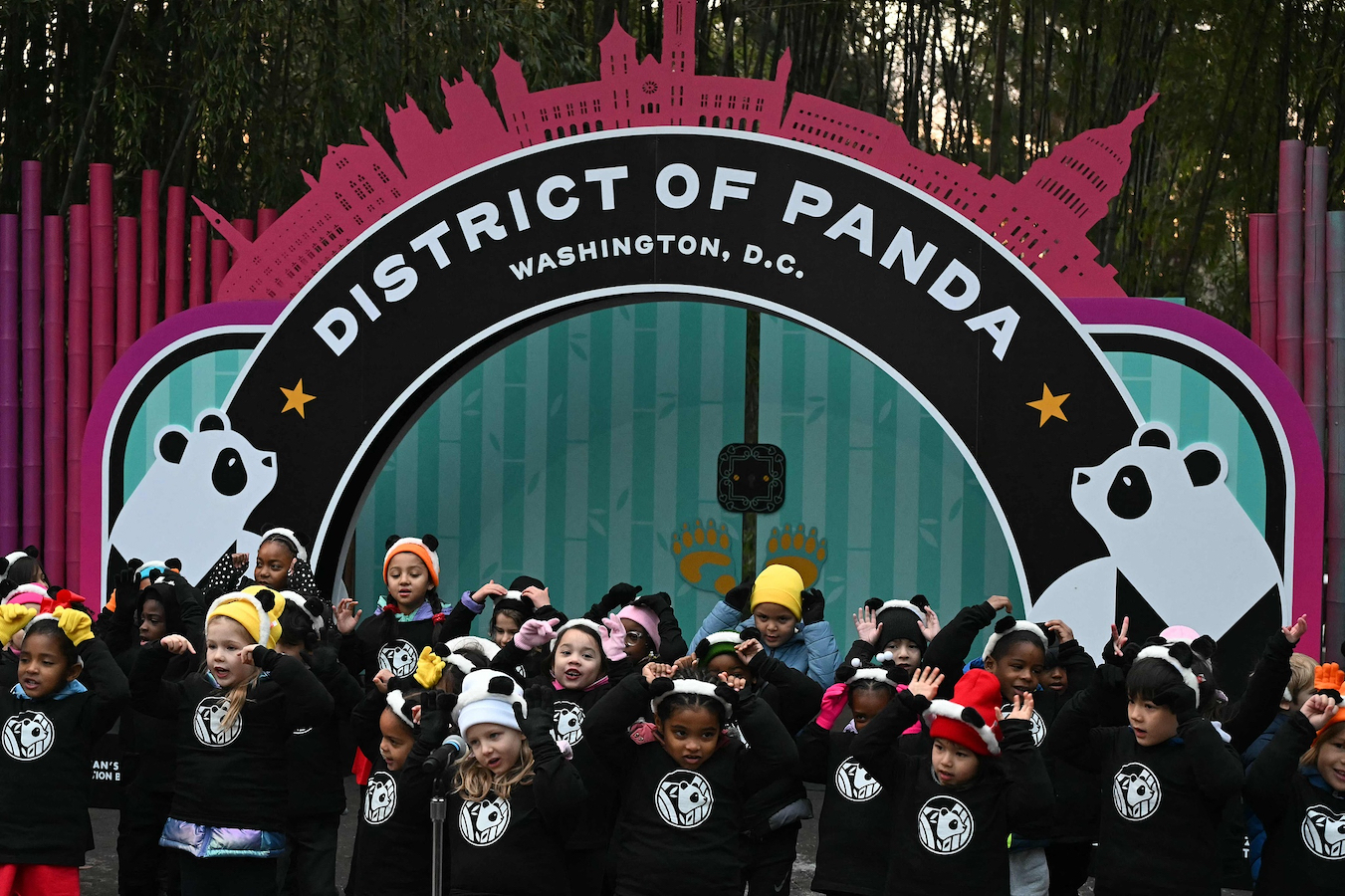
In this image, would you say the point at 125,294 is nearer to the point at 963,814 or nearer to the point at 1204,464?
the point at 1204,464

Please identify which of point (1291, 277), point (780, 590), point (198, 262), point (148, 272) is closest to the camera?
point (780, 590)

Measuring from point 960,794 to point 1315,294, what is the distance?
3646 mm

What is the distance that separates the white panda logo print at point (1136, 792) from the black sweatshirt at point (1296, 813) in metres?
0.27

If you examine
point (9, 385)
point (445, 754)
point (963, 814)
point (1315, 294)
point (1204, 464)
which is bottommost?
point (963, 814)

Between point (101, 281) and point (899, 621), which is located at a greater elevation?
point (101, 281)

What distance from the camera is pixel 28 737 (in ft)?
18.3

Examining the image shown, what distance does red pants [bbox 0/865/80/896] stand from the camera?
5.52 metres

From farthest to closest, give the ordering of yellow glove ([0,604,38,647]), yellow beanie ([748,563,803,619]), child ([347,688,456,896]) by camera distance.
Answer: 1. yellow beanie ([748,563,803,619])
2. yellow glove ([0,604,38,647])
3. child ([347,688,456,896])

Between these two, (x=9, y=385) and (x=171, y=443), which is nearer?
(x=171, y=443)

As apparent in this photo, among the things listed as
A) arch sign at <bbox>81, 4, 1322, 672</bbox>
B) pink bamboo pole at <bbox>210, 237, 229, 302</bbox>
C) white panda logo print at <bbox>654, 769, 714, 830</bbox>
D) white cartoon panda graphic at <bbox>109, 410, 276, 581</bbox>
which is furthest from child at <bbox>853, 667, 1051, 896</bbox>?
pink bamboo pole at <bbox>210, 237, 229, 302</bbox>

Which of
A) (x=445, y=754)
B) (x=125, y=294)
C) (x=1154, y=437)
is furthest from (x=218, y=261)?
(x=1154, y=437)

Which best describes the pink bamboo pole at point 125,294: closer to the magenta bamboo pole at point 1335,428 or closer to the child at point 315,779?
the child at point 315,779

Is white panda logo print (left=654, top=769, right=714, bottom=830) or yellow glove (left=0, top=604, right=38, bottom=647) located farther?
yellow glove (left=0, top=604, right=38, bottom=647)

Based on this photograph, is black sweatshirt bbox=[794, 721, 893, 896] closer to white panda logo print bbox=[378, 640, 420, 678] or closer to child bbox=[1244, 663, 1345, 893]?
child bbox=[1244, 663, 1345, 893]
